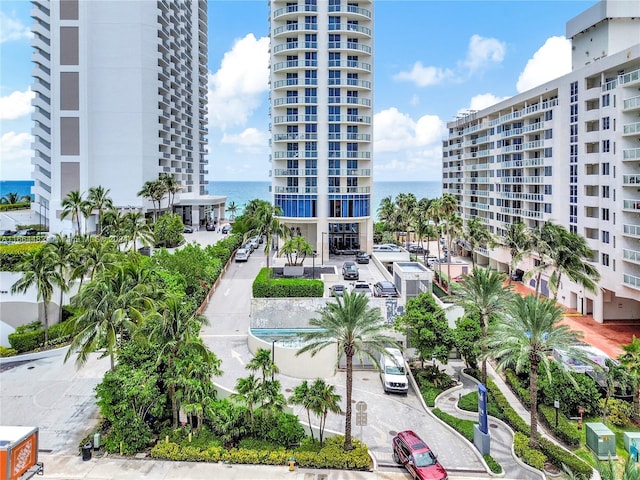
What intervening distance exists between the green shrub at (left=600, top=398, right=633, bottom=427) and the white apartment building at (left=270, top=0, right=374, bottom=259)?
41.4 m

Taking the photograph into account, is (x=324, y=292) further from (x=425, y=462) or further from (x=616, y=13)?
(x=616, y=13)

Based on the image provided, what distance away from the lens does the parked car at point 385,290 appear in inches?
1740

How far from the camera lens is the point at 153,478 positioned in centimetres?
2184

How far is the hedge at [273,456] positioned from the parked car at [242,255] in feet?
139

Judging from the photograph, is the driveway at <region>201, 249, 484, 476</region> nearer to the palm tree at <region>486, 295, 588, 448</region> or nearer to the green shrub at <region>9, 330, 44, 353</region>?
the palm tree at <region>486, 295, 588, 448</region>

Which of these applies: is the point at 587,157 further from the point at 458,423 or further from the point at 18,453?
the point at 18,453

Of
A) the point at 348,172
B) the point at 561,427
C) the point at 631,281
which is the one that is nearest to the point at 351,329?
the point at 561,427

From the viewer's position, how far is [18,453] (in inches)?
677

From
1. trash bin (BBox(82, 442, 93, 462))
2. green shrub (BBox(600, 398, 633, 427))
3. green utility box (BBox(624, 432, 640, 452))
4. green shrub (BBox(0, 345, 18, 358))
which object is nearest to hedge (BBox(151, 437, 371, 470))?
trash bin (BBox(82, 442, 93, 462))

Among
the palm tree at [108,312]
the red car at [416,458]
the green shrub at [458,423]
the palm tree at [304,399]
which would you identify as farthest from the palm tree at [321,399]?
the palm tree at [108,312]

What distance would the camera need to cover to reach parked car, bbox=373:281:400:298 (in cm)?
4419

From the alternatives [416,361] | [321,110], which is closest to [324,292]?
[416,361]

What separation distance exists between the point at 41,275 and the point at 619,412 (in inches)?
1475

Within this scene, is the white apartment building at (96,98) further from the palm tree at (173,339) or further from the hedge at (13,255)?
the palm tree at (173,339)
